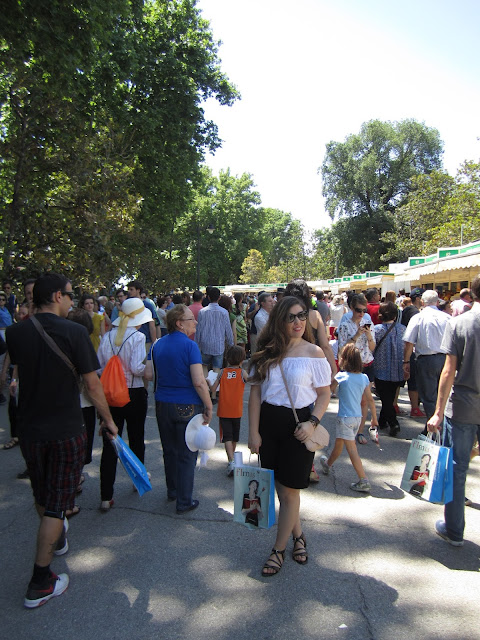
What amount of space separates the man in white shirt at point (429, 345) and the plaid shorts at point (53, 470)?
4233mm

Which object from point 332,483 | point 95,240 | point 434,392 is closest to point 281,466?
point 332,483

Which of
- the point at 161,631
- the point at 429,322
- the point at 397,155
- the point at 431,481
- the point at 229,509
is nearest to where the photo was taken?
the point at 161,631

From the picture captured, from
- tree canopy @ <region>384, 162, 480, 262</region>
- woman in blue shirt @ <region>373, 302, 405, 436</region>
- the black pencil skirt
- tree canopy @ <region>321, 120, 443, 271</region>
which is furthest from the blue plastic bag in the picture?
tree canopy @ <region>321, 120, 443, 271</region>

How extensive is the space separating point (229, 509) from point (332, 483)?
110 centimetres

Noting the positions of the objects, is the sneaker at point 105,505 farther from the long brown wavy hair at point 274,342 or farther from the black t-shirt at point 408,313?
the black t-shirt at point 408,313

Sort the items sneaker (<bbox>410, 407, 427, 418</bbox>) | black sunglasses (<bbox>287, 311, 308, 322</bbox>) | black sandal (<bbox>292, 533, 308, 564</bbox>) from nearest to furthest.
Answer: black sunglasses (<bbox>287, 311, 308, 322</bbox>), black sandal (<bbox>292, 533, 308, 564</bbox>), sneaker (<bbox>410, 407, 427, 418</bbox>)

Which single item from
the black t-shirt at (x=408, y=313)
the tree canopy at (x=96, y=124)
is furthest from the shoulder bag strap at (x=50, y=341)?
the tree canopy at (x=96, y=124)

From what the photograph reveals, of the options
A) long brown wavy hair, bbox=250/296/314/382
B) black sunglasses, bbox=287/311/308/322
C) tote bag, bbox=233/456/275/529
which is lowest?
tote bag, bbox=233/456/275/529

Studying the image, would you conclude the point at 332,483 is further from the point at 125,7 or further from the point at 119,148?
the point at 119,148

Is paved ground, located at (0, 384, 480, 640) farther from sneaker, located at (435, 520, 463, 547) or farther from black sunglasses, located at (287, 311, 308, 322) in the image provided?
black sunglasses, located at (287, 311, 308, 322)

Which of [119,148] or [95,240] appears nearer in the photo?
[95,240]

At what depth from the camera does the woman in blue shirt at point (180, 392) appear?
12.3 feet

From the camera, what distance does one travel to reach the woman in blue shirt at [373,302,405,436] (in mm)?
5996

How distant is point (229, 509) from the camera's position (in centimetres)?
389
